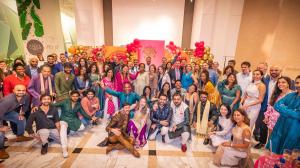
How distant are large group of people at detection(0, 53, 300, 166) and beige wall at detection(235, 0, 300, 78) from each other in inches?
85.1

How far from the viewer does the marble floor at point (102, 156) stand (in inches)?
110

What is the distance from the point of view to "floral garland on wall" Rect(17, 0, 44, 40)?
6.76 meters

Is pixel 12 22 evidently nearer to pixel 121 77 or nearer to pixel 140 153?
pixel 121 77

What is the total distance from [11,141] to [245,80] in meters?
4.79

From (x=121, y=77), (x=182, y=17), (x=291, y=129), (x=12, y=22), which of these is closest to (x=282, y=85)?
(x=291, y=129)

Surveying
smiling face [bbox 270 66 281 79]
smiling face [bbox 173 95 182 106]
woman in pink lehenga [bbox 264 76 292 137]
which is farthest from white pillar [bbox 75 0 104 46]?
woman in pink lehenga [bbox 264 76 292 137]

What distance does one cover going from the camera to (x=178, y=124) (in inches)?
135

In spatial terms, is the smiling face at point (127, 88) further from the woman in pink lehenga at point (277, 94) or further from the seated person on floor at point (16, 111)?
the woman in pink lehenga at point (277, 94)

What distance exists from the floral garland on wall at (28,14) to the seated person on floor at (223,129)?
755cm

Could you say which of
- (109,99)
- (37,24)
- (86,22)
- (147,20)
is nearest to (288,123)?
(109,99)

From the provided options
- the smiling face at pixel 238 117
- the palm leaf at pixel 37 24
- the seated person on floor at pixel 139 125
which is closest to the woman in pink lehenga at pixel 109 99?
the seated person on floor at pixel 139 125

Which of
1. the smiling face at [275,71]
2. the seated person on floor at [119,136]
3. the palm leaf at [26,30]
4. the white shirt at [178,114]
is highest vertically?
the palm leaf at [26,30]

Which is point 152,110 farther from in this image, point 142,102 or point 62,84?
point 62,84

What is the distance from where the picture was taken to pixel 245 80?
3.68 meters
